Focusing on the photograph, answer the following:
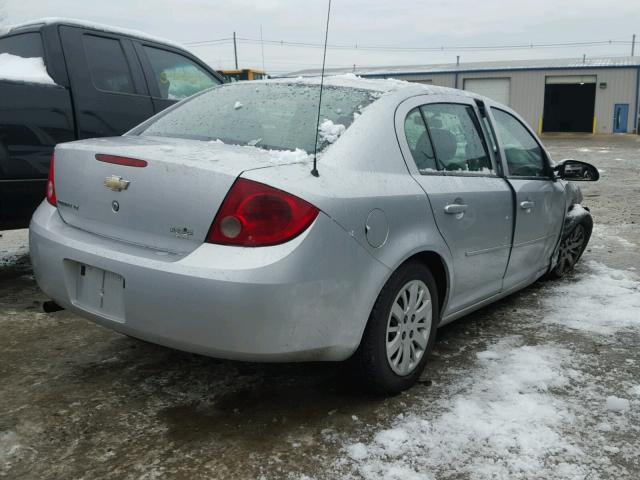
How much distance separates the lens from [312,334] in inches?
93.9

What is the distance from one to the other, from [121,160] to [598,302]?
3.40 meters

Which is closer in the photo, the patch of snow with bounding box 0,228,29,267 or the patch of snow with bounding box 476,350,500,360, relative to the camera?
the patch of snow with bounding box 476,350,500,360

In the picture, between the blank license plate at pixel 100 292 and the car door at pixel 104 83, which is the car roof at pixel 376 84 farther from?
the car door at pixel 104 83

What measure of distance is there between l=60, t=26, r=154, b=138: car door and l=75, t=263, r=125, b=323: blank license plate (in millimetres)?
2051

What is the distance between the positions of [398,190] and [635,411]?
1.44m

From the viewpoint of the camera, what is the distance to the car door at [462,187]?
9.85 feet

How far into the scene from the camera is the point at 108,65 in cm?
472

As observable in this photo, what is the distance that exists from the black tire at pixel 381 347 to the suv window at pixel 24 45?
127 inches

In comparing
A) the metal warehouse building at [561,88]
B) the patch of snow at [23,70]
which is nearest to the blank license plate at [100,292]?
the patch of snow at [23,70]

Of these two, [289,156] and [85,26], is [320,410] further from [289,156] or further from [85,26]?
[85,26]

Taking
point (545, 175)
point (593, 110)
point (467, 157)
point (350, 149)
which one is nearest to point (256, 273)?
point (350, 149)

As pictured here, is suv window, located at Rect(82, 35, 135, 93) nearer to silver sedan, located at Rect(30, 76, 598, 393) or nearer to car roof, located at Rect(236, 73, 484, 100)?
silver sedan, located at Rect(30, 76, 598, 393)

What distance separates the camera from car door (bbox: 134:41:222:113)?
16.5ft

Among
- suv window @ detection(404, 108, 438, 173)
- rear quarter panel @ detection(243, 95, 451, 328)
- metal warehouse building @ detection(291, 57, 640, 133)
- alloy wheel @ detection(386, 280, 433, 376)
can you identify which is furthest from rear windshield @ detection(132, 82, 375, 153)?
metal warehouse building @ detection(291, 57, 640, 133)
